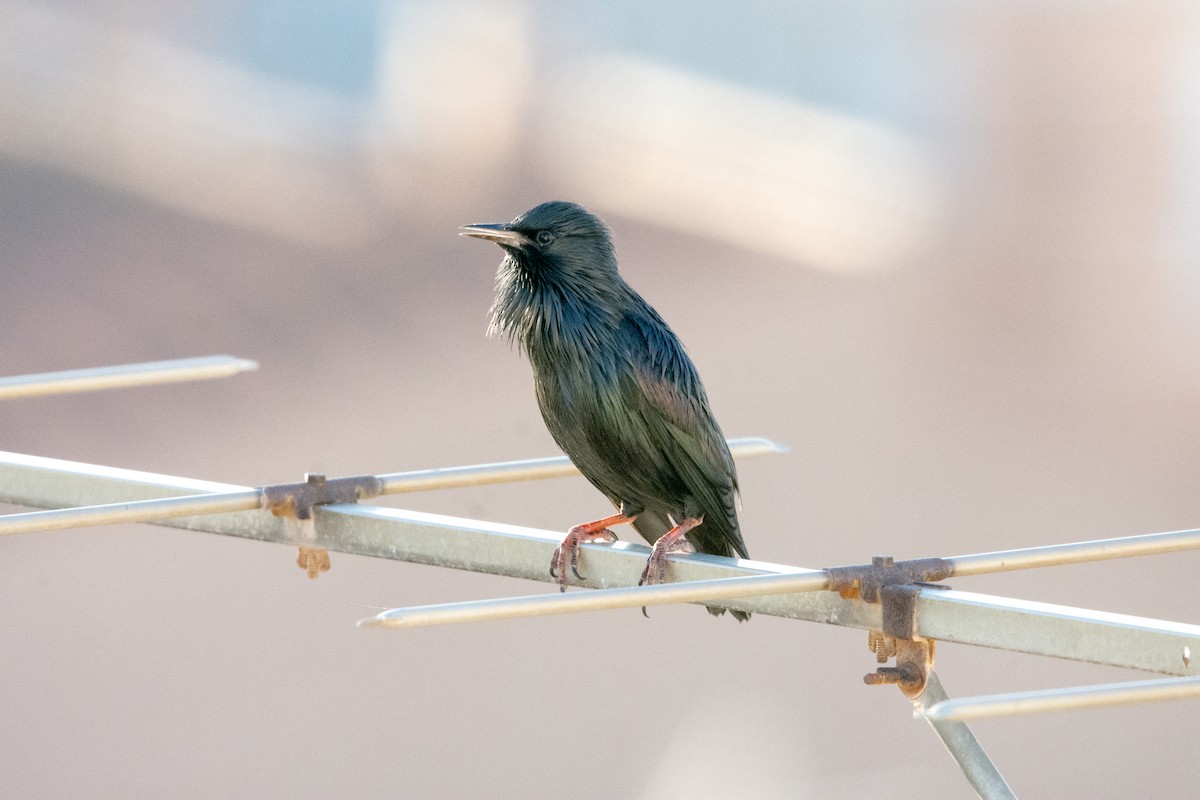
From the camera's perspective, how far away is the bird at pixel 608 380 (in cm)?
394

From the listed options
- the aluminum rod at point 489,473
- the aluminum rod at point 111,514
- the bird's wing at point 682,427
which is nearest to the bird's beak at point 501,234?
the bird's wing at point 682,427

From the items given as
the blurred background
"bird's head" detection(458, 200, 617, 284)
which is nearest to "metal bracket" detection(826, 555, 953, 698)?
"bird's head" detection(458, 200, 617, 284)

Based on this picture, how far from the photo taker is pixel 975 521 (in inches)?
411

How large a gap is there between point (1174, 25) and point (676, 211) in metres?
4.66

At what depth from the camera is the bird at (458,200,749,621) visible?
12.9 ft

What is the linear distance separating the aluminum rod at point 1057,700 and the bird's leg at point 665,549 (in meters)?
0.89

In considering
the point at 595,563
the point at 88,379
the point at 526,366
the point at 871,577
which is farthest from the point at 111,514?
the point at 526,366

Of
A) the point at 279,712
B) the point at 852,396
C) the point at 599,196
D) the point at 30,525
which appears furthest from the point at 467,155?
the point at 30,525

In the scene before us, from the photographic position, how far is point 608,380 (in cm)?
394

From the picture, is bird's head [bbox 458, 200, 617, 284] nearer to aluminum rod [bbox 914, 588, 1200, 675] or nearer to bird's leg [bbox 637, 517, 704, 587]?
bird's leg [bbox 637, 517, 704, 587]

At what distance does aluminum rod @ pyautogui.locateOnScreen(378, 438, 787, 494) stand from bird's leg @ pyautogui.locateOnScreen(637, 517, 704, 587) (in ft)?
0.77

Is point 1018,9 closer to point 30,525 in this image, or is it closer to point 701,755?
point 701,755

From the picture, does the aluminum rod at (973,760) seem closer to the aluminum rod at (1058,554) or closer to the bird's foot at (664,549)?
the aluminum rod at (1058,554)

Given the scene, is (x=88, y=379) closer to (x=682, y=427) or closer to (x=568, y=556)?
(x=568, y=556)
